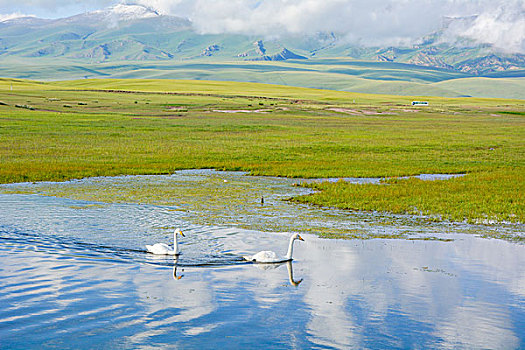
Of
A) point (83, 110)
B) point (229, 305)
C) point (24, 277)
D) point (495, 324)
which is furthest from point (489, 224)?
point (83, 110)

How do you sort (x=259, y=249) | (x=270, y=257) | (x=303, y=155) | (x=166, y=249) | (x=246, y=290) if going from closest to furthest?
(x=246, y=290) < (x=270, y=257) < (x=166, y=249) < (x=259, y=249) < (x=303, y=155)

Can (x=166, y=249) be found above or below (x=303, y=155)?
below

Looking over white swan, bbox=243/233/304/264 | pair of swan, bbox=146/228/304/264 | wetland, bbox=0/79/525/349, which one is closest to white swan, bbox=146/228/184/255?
pair of swan, bbox=146/228/304/264

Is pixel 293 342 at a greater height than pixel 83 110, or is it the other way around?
pixel 83 110

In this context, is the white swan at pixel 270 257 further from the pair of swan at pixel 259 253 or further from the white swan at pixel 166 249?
the white swan at pixel 166 249

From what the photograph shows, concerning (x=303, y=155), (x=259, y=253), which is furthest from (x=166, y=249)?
(x=303, y=155)

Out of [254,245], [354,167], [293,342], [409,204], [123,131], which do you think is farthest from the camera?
[123,131]

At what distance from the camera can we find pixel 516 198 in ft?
95.3

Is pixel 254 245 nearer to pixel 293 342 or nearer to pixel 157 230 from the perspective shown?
pixel 157 230

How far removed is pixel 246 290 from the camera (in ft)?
51.1

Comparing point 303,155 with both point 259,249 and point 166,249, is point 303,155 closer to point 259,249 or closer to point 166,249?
point 259,249

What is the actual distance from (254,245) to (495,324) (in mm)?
9048

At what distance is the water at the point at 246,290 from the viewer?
498 inches

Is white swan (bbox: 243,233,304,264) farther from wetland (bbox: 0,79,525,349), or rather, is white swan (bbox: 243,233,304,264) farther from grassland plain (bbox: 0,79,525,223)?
grassland plain (bbox: 0,79,525,223)
